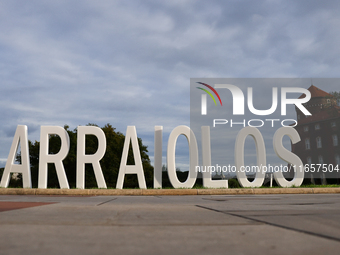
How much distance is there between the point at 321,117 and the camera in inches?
2477

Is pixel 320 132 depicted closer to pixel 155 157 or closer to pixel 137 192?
pixel 155 157

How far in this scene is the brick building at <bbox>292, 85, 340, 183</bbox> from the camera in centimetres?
5837

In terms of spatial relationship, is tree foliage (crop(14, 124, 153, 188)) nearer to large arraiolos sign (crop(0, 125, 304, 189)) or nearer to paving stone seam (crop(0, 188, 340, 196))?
large arraiolos sign (crop(0, 125, 304, 189))

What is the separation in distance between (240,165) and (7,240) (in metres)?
17.6

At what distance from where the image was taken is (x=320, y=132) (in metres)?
63.0

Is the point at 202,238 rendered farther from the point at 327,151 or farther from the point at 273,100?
the point at 327,151

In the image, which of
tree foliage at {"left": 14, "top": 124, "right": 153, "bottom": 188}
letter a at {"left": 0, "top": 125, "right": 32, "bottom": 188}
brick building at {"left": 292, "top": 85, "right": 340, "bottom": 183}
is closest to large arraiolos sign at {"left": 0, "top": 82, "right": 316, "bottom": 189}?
letter a at {"left": 0, "top": 125, "right": 32, "bottom": 188}

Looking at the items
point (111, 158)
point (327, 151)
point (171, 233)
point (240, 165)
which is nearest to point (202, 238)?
point (171, 233)

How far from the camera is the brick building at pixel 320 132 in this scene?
2298 inches

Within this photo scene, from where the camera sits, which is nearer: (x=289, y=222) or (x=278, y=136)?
(x=289, y=222)

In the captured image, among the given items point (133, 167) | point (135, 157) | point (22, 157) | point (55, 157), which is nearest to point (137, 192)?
point (133, 167)

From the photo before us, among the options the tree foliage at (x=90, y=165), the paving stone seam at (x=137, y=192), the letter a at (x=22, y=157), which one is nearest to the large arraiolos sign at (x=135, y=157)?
the letter a at (x=22, y=157)

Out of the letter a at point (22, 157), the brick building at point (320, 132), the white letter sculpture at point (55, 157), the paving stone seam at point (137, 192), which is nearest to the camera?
the paving stone seam at point (137, 192)

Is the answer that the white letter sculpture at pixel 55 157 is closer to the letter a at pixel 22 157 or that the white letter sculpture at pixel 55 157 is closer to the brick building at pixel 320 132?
the letter a at pixel 22 157
